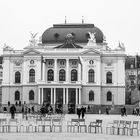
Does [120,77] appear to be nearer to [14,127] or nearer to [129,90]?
[129,90]

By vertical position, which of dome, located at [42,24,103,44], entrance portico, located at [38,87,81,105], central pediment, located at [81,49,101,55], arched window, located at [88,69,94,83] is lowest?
entrance portico, located at [38,87,81,105]

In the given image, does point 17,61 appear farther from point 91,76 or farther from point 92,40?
point 92,40

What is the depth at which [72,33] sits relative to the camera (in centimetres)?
10031

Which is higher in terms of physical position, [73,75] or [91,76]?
[73,75]

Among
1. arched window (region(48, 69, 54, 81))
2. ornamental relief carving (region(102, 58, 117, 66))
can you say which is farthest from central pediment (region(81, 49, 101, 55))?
arched window (region(48, 69, 54, 81))

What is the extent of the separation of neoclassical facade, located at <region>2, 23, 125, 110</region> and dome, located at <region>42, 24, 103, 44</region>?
149 centimetres

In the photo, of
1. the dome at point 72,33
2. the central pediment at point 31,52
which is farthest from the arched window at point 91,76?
the central pediment at point 31,52

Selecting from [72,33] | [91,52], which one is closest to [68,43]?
[72,33]

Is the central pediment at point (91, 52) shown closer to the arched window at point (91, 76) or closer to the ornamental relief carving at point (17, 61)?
the arched window at point (91, 76)

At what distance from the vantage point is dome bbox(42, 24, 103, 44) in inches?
3967

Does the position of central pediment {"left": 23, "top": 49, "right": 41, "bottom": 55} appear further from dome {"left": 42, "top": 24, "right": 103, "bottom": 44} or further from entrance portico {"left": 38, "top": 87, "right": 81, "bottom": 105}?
entrance portico {"left": 38, "top": 87, "right": 81, "bottom": 105}

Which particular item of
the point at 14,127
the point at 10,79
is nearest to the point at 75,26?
the point at 10,79

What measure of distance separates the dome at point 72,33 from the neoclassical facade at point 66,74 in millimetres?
1491

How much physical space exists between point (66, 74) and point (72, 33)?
925 centimetres
